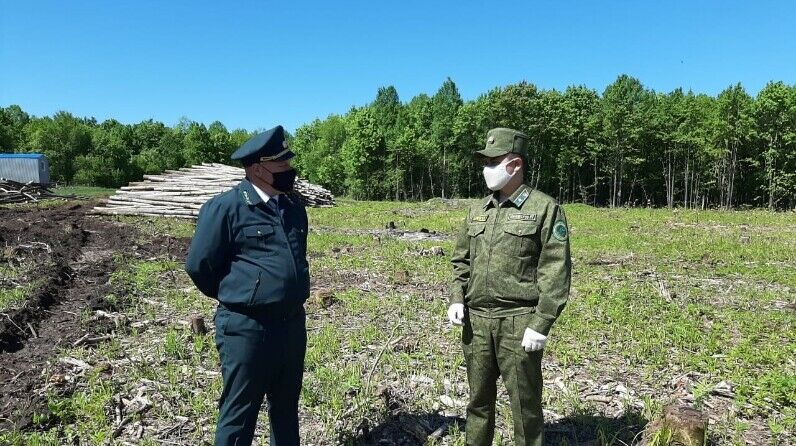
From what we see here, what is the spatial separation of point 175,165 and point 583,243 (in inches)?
2550

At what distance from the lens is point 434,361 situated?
18.2ft

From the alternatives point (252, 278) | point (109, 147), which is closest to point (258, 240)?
point (252, 278)

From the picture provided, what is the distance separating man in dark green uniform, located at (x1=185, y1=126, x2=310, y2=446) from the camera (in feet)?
9.87

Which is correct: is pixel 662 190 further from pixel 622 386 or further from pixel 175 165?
pixel 175 165

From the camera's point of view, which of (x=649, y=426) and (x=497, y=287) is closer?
(x=497, y=287)

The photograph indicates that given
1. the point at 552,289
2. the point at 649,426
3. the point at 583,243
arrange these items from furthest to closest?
the point at 583,243 < the point at 649,426 < the point at 552,289

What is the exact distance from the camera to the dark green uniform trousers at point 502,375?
3.10m

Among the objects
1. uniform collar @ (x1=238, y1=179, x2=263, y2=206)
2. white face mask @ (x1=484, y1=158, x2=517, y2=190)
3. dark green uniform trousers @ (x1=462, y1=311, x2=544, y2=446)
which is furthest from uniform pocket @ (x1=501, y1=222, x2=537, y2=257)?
uniform collar @ (x1=238, y1=179, x2=263, y2=206)

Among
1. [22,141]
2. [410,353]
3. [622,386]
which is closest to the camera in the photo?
[622,386]

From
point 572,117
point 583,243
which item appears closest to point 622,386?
point 583,243

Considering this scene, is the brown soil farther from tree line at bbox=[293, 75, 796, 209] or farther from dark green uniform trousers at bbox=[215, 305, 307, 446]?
tree line at bbox=[293, 75, 796, 209]

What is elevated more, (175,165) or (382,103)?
(382,103)

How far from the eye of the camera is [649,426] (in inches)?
142

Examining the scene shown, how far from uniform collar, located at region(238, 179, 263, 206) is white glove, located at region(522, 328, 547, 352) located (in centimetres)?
179
